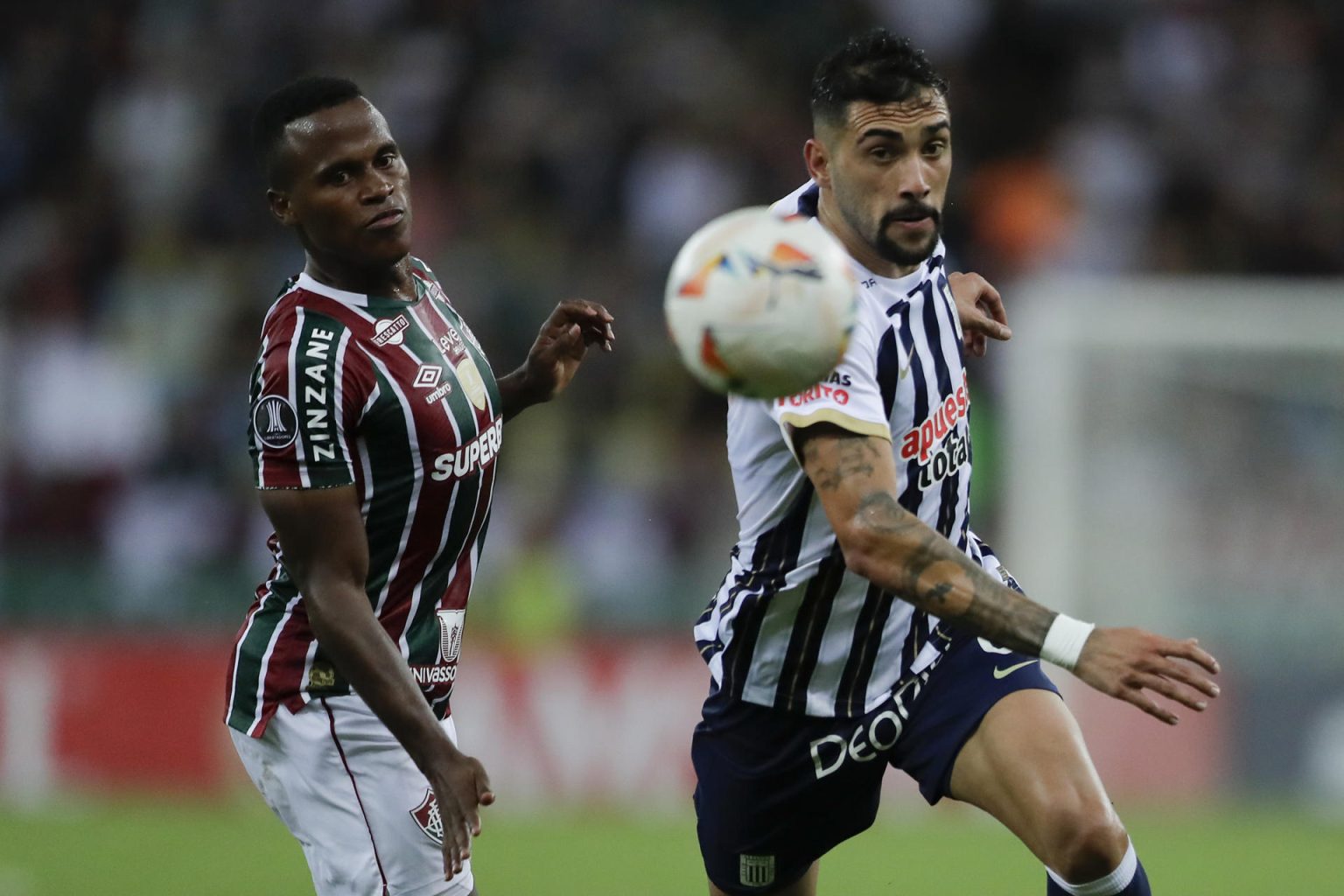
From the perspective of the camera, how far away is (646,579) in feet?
41.2

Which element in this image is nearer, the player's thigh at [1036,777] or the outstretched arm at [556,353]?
the player's thigh at [1036,777]

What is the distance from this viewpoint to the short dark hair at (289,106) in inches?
209

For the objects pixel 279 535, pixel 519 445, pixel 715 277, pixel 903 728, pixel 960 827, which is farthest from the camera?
pixel 519 445

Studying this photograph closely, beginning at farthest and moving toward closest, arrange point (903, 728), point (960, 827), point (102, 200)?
point (102, 200)
point (960, 827)
point (903, 728)

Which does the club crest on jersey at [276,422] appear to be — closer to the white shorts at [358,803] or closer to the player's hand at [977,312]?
the white shorts at [358,803]

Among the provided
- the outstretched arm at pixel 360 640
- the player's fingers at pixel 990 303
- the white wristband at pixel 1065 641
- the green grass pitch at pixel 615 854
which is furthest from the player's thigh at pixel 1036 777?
the green grass pitch at pixel 615 854

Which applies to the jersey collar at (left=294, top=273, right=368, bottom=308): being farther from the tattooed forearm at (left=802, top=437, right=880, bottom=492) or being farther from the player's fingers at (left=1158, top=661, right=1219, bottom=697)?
the player's fingers at (left=1158, top=661, right=1219, bottom=697)

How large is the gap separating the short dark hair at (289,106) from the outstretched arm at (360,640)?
919mm

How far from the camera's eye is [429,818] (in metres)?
5.31

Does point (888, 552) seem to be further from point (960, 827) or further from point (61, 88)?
point (61, 88)

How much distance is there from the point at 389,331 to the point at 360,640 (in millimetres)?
860

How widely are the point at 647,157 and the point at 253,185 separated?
2913 mm

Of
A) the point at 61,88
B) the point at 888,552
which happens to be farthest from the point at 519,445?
the point at 888,552

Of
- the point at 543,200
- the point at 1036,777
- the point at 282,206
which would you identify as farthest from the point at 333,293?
the point at 543,200
